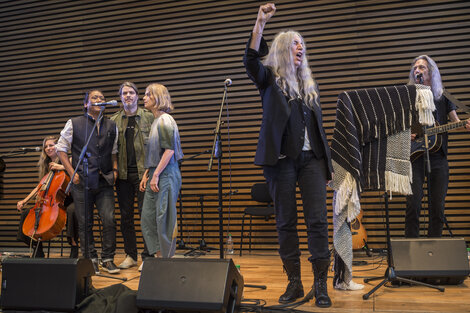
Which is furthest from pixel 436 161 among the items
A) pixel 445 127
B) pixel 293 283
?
pixel 293 283

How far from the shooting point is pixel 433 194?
3.77 meters

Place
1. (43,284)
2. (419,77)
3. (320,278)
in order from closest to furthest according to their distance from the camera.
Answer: (43,284) → (320,278) → (419,77)

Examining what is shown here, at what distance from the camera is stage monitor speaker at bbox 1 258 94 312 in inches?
91.6

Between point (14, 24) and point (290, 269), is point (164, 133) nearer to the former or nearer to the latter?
point (290, 269)

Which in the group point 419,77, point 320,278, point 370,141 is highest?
point 419,77

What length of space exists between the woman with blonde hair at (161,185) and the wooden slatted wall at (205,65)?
1.02m

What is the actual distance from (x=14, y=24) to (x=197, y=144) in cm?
382

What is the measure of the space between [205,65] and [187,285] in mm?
4247

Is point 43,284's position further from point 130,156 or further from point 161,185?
point 130,156

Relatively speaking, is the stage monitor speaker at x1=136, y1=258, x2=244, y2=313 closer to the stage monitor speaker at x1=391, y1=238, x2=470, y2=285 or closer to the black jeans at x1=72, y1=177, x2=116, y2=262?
the stage monitor speaker at x1=391, y1=238, x2=470, y2=285

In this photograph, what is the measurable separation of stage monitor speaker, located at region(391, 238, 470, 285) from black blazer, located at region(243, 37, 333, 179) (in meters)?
0.90

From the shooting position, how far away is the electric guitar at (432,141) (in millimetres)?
3395

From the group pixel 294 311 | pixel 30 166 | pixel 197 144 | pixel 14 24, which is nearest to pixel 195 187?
pixel 197 144

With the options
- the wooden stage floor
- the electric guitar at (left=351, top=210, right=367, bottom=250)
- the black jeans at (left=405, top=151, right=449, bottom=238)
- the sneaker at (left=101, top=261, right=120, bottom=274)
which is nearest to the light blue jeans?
the wooden stage floor
